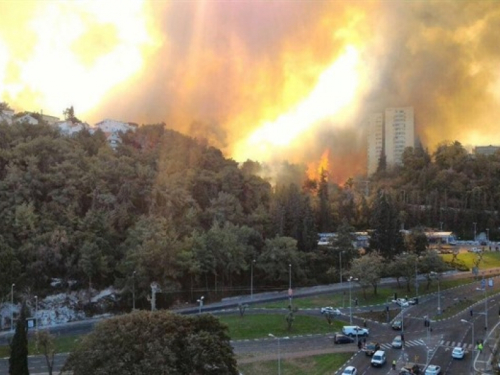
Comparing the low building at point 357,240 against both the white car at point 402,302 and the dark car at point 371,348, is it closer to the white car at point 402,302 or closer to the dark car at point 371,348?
the white car at point 402,302

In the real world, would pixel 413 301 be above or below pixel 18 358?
below

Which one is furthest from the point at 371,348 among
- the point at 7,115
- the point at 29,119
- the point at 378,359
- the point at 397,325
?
the point at 7,115

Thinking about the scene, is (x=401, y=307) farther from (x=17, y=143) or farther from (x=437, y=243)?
(x=17, y=143)

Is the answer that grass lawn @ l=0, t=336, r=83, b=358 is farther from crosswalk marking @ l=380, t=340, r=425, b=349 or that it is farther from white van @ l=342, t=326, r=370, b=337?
crosswalk marking @ l=380, t=340, r=425, b=349

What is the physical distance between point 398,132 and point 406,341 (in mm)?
102957

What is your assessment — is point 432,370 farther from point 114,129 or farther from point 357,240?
point 114,129

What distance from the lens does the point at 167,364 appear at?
73.8 feet

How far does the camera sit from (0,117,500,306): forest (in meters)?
51.9

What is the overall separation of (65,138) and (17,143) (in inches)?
242

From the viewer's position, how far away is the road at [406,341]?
3412 centimetres

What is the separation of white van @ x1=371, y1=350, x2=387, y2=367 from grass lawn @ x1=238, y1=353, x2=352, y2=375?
1973 mm

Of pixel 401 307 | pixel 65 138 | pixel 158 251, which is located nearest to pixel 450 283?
pixel 401 307

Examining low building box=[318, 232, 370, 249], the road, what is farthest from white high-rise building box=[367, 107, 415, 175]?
the road

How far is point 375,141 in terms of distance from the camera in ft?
457
